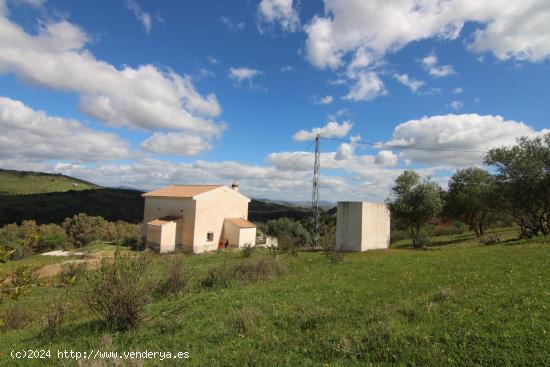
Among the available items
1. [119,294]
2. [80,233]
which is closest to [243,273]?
[119,294]

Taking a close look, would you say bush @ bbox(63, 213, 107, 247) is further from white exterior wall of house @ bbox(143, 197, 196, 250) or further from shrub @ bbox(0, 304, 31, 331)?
shrub @ bbox(0, 304, 31, 331)

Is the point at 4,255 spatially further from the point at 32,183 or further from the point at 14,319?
the point at 32,183

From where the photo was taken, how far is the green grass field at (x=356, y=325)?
16.4 feet

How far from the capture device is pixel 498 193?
2183 cm

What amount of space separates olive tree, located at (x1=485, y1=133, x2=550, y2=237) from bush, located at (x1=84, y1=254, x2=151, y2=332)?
21292 millimetres

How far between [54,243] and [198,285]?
132 feet

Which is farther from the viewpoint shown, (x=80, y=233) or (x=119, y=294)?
(x=80, y=233)

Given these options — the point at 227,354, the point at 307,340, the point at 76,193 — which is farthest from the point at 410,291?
the point at 76,193

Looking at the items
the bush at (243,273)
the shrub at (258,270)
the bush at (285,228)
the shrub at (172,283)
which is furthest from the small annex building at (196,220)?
the shrub at (172,283)

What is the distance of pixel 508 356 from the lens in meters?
4.52

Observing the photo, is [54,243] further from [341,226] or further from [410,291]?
[410,291]

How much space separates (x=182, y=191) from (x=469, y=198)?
91.6ft

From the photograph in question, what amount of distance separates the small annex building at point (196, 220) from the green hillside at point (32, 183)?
3396 inches

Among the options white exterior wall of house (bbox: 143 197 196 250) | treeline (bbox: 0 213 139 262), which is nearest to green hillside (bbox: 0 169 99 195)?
treeline (bbox: 0 213 139 262)
